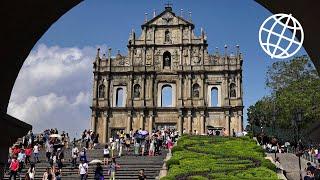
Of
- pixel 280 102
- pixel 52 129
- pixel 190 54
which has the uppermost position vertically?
pixel 190 54

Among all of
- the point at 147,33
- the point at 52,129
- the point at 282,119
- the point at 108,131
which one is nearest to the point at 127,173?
the point at 52,129

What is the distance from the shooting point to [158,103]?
161 ft

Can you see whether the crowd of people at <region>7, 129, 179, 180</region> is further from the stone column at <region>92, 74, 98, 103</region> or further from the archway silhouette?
the stone column at <region>92, 74, 98, 103</region>

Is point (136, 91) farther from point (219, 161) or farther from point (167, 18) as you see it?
point (219, 161)

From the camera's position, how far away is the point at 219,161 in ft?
71.6

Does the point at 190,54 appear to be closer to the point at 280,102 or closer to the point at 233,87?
the point at 233,87

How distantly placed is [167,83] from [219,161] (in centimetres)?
2872

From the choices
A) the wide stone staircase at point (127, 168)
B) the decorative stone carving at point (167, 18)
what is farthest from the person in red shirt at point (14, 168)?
the decorative stone carving at point (167, 18)

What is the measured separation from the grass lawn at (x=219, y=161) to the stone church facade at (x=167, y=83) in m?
18.3

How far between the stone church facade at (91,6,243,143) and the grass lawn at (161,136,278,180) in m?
18.3

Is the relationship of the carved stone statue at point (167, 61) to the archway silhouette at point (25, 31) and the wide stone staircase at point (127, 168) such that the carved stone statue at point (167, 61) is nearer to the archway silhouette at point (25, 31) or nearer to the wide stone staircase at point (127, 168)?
the wide stone staircase at point (127, 168)

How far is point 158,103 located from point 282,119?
13517mm

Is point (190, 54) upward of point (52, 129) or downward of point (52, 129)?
upward

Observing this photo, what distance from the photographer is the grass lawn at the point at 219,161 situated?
716 inches
